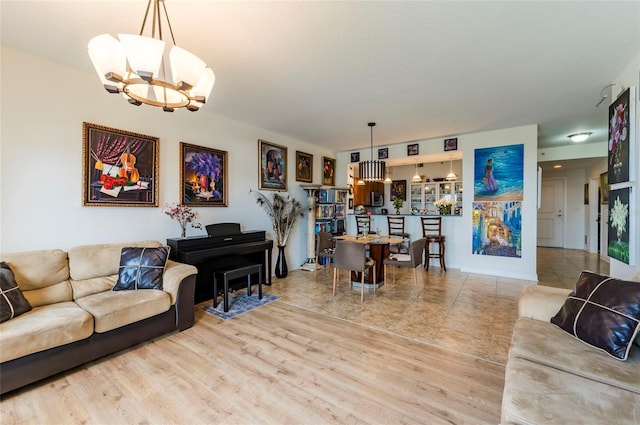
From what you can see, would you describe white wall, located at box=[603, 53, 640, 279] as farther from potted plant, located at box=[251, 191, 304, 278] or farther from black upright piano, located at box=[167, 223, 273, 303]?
potted plant, located at box=[251, 191, 304, 278]

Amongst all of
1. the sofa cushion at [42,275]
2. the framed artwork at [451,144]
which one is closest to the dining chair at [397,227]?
the framed artwork at [451,144]

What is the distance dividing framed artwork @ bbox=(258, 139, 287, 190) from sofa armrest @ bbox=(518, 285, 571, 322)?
400cm

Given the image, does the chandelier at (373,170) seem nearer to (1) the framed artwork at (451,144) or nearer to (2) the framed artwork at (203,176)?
(1) the framed artwork at (451,144)

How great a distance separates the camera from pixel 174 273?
274 cm

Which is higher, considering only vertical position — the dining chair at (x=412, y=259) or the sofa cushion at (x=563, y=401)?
the dining chair at (x=412, y=259)

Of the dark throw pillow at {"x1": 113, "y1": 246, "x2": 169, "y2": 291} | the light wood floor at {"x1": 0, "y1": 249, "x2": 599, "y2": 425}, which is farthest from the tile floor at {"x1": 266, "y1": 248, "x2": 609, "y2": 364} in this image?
the dark throw pillow at {"x1": 113, "y1": 246, "x2": 169, "y2": 291}

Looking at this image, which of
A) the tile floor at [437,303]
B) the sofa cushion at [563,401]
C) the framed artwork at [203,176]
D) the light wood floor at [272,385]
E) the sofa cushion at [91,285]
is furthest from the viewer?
the framed artwork at [203,176]

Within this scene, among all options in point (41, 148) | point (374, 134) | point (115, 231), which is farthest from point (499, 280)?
point (41, 148)

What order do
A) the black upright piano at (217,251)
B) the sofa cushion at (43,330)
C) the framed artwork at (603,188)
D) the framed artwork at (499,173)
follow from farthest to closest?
the framed artwork at (603,188)
the framed artwork at (499,173)
the black upright piano at (217,251)
the sofa cushion at (43,330)

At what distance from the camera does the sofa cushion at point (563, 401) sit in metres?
1.06

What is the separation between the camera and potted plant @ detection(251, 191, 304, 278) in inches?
192

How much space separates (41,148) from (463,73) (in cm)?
427

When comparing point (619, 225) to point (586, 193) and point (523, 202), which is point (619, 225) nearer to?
point (523, 202)

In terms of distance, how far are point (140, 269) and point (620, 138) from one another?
196 inches
